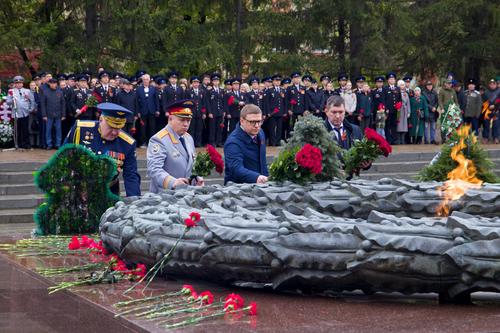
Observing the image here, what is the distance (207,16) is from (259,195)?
22900mm

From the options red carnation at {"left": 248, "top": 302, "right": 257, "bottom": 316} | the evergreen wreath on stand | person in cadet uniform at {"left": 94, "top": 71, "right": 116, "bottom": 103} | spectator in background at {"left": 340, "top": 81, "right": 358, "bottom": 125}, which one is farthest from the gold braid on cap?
spectator in background at {"left": 340, "top": 81, "right": 358, "bottom": 125}

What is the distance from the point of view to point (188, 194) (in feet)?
25.7

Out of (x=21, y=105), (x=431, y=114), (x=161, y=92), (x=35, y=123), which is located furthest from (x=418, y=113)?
(x=21, y=105)

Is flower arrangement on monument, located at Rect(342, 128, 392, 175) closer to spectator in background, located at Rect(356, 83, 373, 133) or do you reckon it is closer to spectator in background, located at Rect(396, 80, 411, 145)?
spectator in background, located at Rect(356, 83, 373, 133)

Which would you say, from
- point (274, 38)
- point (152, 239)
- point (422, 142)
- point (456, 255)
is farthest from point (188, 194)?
point (274, 38)

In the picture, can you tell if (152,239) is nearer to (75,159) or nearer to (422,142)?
(75,159)

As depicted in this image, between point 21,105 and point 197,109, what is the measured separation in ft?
13.0

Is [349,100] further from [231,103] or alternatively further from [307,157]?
[307,157]

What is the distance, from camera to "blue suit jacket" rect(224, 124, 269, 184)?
→ 29.2 feet

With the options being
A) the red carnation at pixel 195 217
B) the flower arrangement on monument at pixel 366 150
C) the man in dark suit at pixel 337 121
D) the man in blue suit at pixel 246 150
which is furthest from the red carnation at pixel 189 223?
the man in dark suit at pixel 337 121

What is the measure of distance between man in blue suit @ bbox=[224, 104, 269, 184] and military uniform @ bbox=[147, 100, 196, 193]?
42cm

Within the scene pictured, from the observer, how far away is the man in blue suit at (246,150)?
350 inches

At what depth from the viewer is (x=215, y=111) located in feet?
75.6

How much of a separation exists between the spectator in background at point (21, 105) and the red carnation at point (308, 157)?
46.8 feet
